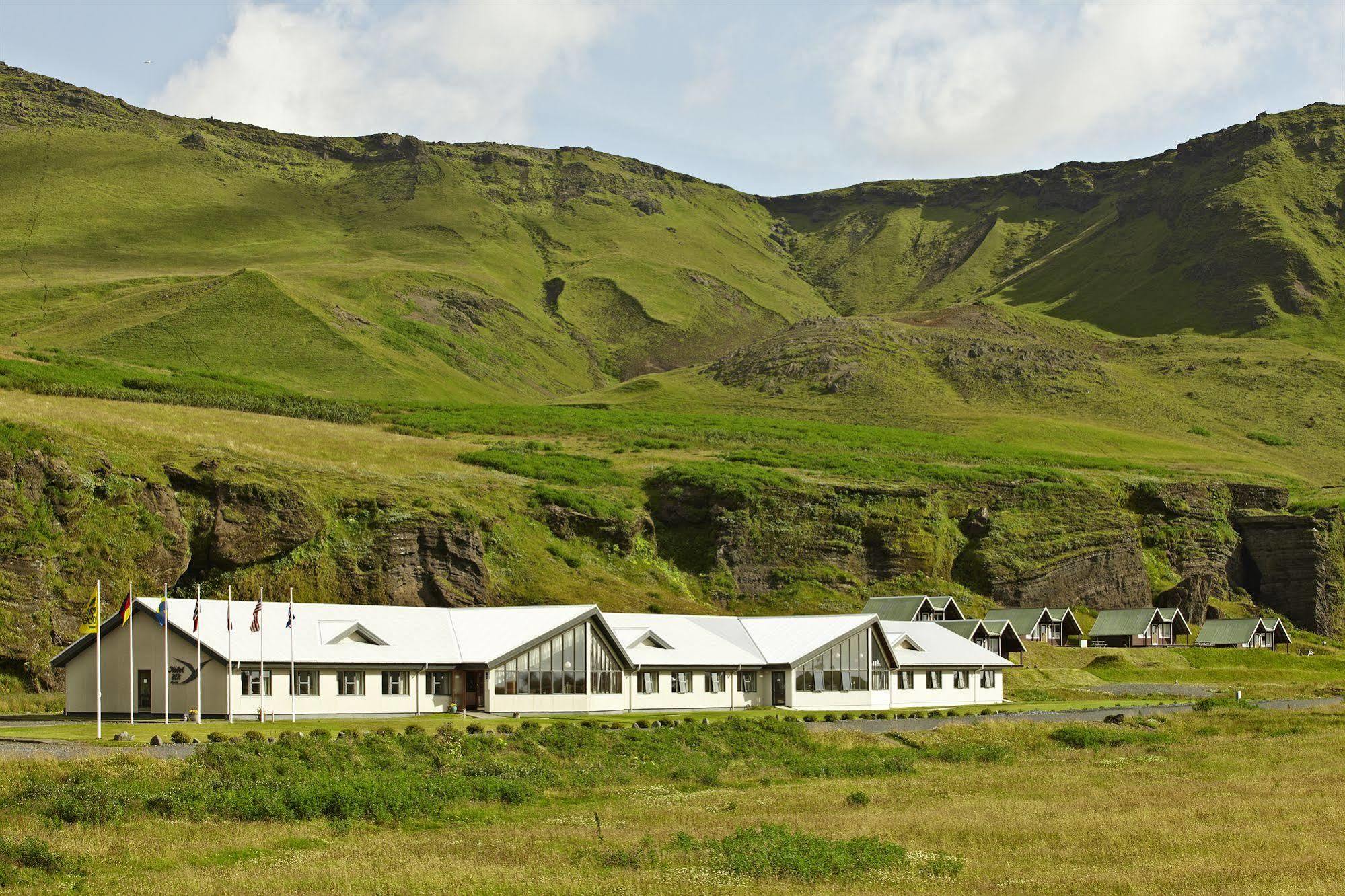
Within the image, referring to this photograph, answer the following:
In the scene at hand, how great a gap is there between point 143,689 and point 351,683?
7.41m

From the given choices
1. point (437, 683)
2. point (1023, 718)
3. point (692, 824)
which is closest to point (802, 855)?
point (692, 824)

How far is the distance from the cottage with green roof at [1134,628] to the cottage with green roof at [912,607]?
1778cm

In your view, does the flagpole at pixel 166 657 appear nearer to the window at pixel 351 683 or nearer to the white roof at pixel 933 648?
the window at pixel 351 683

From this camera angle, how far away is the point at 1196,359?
199750 mm

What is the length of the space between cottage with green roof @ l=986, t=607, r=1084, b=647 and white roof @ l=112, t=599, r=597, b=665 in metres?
39.6

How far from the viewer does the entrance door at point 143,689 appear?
4947 cm

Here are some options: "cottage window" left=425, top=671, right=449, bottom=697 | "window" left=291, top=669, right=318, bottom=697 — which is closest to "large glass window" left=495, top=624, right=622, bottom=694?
"cottage window" left=425, top=671, right=449, bottom=697

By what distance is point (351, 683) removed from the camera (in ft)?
172

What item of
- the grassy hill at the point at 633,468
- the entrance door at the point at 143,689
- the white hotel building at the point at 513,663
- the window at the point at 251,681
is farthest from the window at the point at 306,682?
the grassy hill at the point at 633,468

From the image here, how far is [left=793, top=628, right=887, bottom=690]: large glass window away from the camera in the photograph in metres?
64.1

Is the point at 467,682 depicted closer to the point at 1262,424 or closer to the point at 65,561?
the point at 65,561

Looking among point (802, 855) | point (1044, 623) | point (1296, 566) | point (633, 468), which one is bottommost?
point (802, 855)

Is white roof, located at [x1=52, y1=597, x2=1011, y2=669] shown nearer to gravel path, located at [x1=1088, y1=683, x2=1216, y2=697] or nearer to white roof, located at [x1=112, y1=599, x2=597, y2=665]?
white roof, located at [x1=112, y1=599, x2=597, y2=665]

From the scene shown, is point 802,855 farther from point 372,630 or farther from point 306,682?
point 372,630
